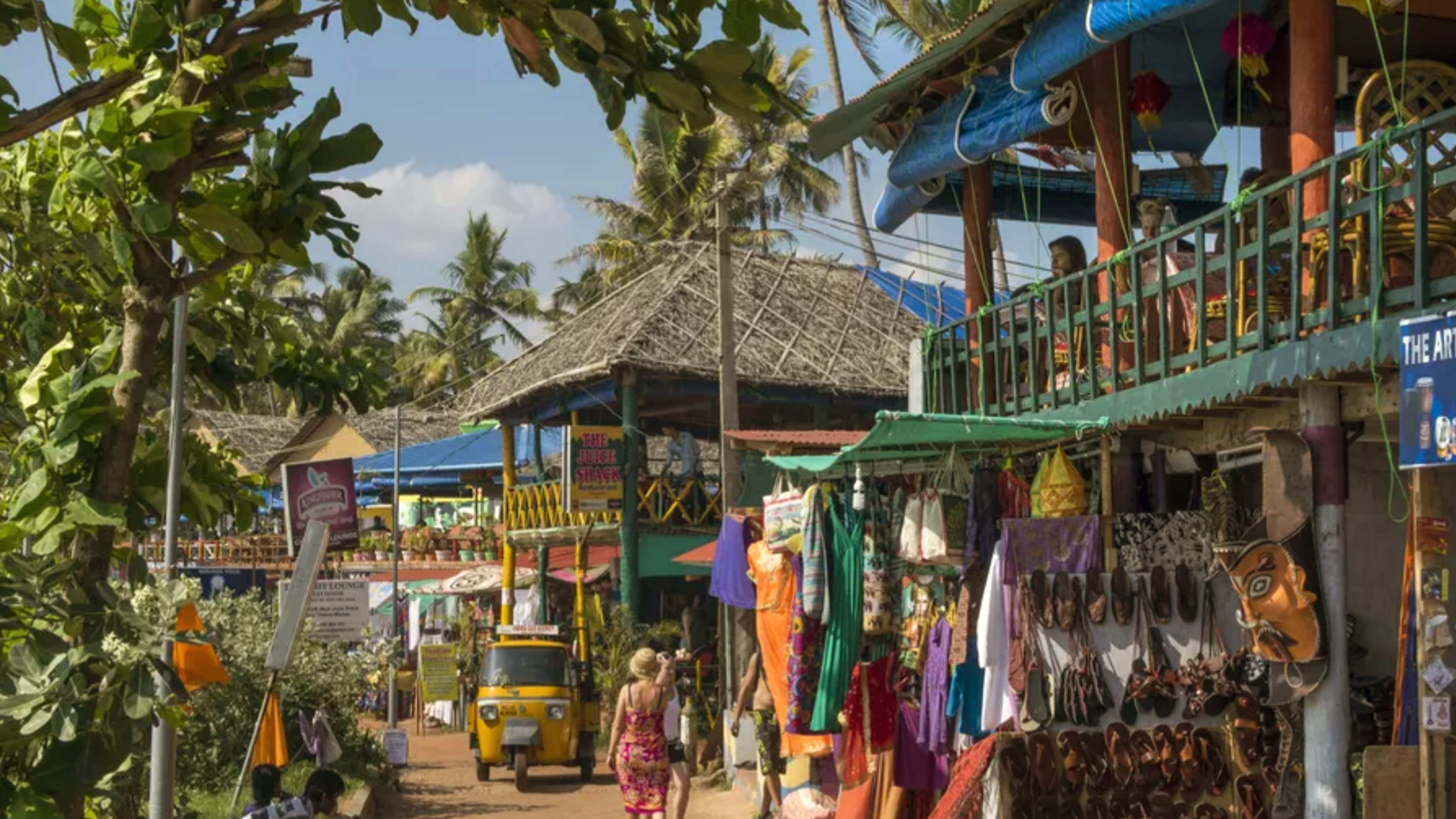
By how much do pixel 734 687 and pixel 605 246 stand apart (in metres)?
22.5

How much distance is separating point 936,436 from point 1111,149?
3.34 metres

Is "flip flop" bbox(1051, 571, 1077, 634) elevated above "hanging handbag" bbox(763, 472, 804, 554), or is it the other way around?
"hanging handbag" bbox(763, 472, 804, 554)

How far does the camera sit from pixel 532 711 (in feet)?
65.2

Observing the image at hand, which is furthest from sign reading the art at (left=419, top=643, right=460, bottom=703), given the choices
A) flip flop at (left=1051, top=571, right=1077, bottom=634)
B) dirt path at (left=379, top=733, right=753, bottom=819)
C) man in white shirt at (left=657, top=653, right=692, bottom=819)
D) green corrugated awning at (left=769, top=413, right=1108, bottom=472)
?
flip flop at (left=1051, top=571, right=1077, bottom=634)

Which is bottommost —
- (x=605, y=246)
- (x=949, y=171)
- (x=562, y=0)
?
(x=562, y=0)

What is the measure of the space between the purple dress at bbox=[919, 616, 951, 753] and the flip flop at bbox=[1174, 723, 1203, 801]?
73.6 inches

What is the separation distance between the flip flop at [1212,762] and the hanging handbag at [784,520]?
360 cm

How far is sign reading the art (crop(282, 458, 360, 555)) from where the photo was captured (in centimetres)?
1930

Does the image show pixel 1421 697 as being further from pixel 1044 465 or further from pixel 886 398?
pixel 886 398

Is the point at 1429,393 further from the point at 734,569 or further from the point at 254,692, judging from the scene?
the point at 254,692

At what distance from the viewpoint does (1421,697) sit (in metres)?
7.13

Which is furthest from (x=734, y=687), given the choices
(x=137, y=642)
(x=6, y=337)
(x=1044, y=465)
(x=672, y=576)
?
(x=137, y=642)

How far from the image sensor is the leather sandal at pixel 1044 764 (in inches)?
366

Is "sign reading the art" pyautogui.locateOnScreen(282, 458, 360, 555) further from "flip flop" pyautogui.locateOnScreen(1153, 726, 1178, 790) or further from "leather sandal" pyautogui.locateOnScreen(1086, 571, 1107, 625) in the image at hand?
"flip flop" pyautogui.locateOnScreen(1153, 726, 1178, 790)
